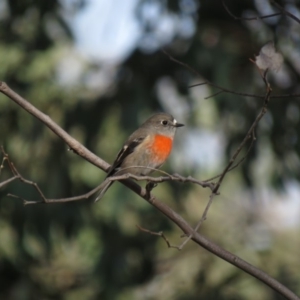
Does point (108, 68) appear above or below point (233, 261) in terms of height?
above

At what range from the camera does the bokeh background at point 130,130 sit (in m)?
7.41

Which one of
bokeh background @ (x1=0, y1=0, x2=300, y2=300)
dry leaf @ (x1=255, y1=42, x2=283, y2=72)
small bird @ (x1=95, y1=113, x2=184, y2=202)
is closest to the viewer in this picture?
dry leaf @ (x1=255, y1=42, x2=283, y2=72)

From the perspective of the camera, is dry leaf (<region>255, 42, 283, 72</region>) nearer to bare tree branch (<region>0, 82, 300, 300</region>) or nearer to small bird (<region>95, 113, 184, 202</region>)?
bare tree branch (<region>0, 82, 300, 300</region>)

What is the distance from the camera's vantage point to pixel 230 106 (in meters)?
7.21

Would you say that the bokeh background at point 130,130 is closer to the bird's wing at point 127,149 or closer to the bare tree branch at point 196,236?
the bird's wing at point 127,149

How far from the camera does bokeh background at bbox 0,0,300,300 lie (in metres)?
7.41

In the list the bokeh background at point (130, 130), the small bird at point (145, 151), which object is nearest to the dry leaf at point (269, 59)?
the small bird at point (145, 151)

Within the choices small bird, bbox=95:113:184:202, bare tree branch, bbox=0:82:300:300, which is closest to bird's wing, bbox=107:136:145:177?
small bird, bbox=95:113:184:202

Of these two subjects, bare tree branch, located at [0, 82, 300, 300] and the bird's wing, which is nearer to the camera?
bare tree branch, located at [0, 82, 300, 300]

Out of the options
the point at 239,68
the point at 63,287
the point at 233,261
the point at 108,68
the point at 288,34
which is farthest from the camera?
the point at 63,287

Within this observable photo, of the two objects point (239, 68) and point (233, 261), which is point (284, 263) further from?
point (233, 261)

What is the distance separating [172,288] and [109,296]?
99 centimetres

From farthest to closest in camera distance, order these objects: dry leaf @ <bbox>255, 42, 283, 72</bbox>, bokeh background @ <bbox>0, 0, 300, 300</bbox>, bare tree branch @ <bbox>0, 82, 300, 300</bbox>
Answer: bokeh background @ <bbox>0, 0, 300, 300</bbox> → bare tree branch @ <bbox>0, 82, 300, 300</bbox> → dry leaf @ <bbox>255, 42, 283, 72</bbox>

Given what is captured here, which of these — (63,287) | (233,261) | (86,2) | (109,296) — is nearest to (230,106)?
(86,2)
